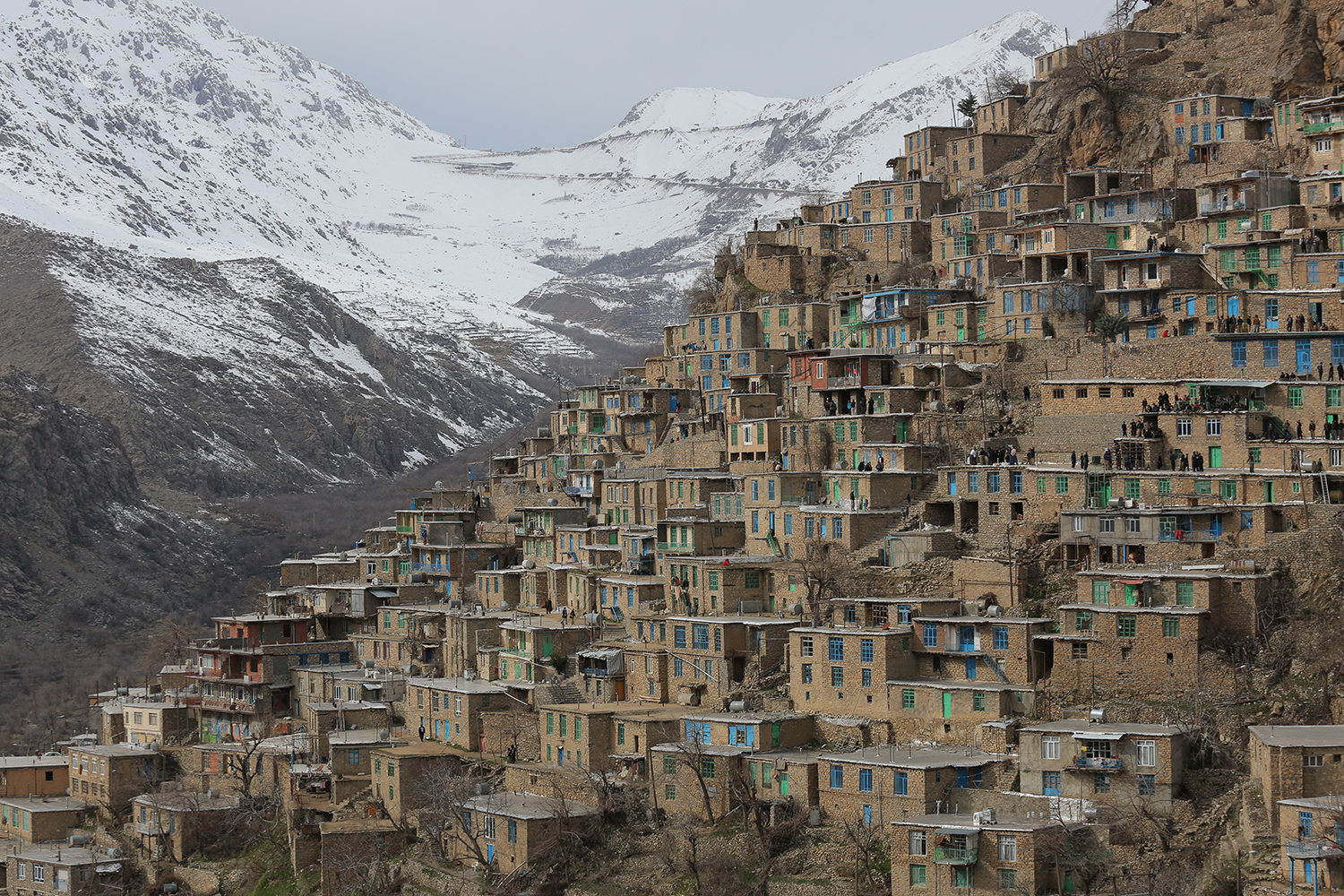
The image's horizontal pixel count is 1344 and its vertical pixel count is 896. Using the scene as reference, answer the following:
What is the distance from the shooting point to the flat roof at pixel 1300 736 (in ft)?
129

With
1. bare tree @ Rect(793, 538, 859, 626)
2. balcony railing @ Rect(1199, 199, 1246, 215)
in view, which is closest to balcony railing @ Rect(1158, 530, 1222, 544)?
bare tree @ Rect(793, 538, 859, 626)

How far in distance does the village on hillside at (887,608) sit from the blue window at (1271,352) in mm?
75

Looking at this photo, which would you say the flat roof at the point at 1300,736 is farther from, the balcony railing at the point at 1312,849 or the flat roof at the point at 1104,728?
the balcony railing at the point at 1312,849

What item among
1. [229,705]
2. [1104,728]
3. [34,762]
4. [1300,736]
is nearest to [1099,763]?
[1104,728]

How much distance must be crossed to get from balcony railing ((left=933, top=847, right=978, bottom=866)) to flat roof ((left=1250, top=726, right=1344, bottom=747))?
632cm

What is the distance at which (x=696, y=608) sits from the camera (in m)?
56.1

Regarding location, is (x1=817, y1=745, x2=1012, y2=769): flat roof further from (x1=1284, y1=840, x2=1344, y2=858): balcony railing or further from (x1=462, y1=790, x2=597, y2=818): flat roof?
(x1=1284, y1=840, x2=1344, y2=858): balcony railing

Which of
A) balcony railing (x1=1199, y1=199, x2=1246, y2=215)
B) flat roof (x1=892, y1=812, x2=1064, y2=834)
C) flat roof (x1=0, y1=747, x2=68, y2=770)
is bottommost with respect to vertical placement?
flat roof (x1=0, y1=747, x2=68, y2=770)

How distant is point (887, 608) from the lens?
50219mm

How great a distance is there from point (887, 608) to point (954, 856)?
9.69 meters

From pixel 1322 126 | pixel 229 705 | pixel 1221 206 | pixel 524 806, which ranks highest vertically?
pixel 1322 126

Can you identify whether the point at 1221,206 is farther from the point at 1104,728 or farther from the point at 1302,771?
the point at 1302,771

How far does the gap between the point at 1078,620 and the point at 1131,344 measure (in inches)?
527

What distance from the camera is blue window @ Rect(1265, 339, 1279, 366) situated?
53.8 m
